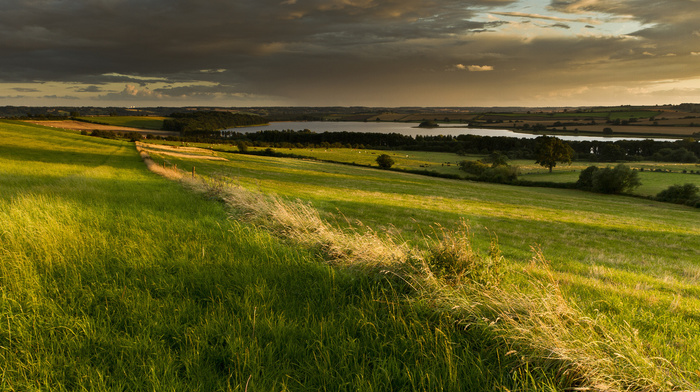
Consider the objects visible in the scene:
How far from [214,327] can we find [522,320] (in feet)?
10.2

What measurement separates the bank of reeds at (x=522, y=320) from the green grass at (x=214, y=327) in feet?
0.46

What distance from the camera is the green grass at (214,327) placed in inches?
104

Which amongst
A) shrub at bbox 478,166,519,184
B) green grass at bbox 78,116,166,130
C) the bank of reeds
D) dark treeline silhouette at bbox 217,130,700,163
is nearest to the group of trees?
shrub at bbox 478,166,519,184

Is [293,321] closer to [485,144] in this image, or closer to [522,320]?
[522,320]

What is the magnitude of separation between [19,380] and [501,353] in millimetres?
4094

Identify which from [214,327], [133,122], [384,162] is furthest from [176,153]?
[133,122]

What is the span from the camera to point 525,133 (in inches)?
6590

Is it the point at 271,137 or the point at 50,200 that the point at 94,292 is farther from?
the point at 271,137

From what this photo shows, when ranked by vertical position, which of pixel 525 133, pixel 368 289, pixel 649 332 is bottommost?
pixel 649 332

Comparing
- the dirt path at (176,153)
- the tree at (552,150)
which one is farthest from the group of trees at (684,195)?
the dirt path at (176,153)

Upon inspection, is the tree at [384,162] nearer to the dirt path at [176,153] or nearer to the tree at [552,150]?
the tree at [552,150]

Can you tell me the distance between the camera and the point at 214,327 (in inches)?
127

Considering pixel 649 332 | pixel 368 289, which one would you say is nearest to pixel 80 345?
pixel 368 289

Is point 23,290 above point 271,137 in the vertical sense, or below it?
below
